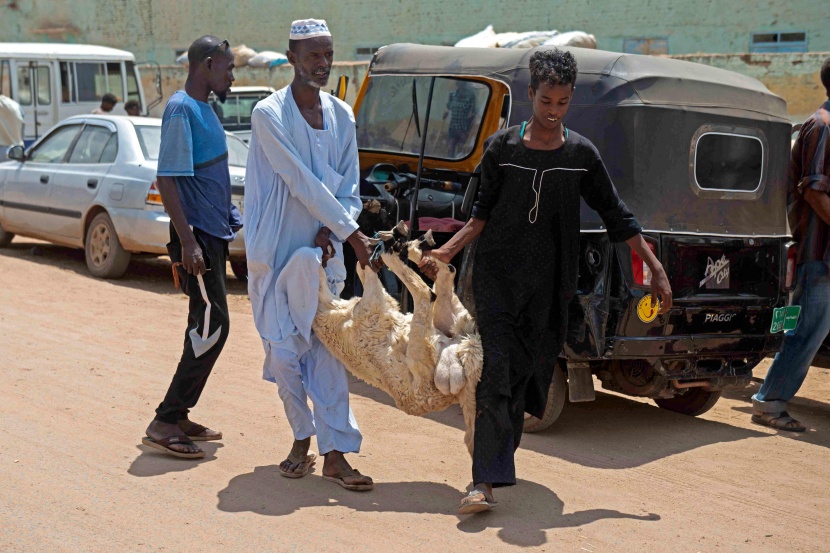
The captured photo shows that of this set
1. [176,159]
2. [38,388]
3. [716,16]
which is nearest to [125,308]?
[38,388]

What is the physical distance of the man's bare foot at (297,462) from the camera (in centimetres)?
486

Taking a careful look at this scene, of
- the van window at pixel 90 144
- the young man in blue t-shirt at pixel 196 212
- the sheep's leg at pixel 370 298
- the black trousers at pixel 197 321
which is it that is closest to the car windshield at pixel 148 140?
the van window at pixel 90 144

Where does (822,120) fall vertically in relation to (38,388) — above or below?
above

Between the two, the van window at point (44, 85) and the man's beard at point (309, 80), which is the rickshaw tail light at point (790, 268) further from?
the van window at point (44, 85)

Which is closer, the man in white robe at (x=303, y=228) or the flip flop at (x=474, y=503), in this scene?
the flip flop at (x=474, y=503)

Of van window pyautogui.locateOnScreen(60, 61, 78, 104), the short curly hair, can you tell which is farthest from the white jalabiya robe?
van window pyautogui.locateOnScreen(60, 61, 78, 104)

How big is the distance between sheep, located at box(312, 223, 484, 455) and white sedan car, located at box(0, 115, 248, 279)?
5.40 meters

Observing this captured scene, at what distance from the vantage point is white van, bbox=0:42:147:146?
1833cm

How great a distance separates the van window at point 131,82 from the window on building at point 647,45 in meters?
10.6

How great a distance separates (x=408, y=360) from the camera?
463cm

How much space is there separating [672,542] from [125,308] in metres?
6.08

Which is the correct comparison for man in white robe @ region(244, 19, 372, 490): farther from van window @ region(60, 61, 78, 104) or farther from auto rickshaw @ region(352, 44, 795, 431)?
van window @ region(60, 61, 78, 104)

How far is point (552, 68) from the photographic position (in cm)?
430

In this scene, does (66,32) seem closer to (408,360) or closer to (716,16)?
(716,16)
